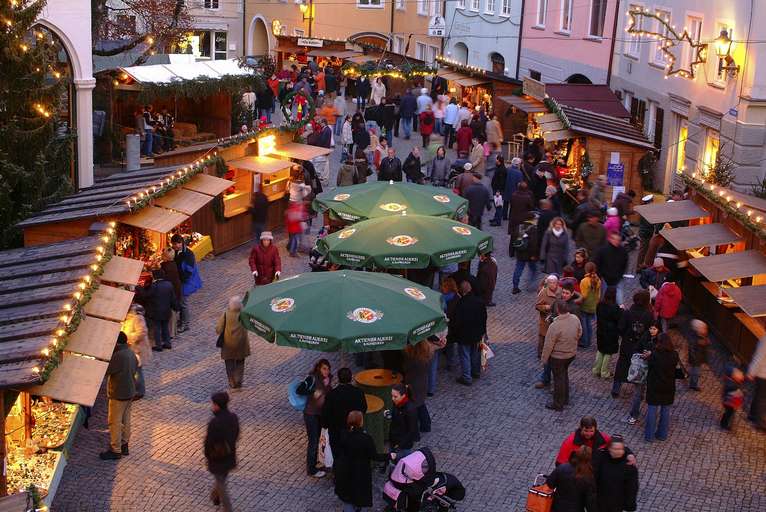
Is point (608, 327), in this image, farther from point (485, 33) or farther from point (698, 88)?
point (485, 33)

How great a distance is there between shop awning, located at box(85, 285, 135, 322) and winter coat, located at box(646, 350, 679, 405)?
236 inches

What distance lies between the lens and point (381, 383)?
12664 millimetres

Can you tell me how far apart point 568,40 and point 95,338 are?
27105mm

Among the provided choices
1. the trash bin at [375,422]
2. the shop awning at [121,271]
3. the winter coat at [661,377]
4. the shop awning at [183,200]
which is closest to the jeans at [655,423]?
the winter coat at [661,377]

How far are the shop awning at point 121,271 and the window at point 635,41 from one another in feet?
64.2

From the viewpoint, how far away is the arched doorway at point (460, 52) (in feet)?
155

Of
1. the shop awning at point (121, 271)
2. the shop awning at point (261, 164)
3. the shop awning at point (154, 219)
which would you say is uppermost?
the shop awning at point (261, 164)

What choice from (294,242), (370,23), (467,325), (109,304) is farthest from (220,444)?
(370,23)

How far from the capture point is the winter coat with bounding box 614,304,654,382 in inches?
543

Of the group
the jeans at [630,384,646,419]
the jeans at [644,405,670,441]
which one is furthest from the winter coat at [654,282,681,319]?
the jeans at [644,405,670,441]

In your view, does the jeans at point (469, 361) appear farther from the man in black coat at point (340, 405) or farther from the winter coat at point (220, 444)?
the winter coat at point (220, 444)

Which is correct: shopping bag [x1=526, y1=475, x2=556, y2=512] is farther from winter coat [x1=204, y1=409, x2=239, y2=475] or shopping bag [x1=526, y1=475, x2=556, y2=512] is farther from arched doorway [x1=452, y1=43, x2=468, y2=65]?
arched doorway [x1=452, y1=43, x2=468, y2=65]

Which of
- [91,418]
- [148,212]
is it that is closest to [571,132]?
[148,212]

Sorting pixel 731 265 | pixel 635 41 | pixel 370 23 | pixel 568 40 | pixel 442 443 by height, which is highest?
pixel 635 41
